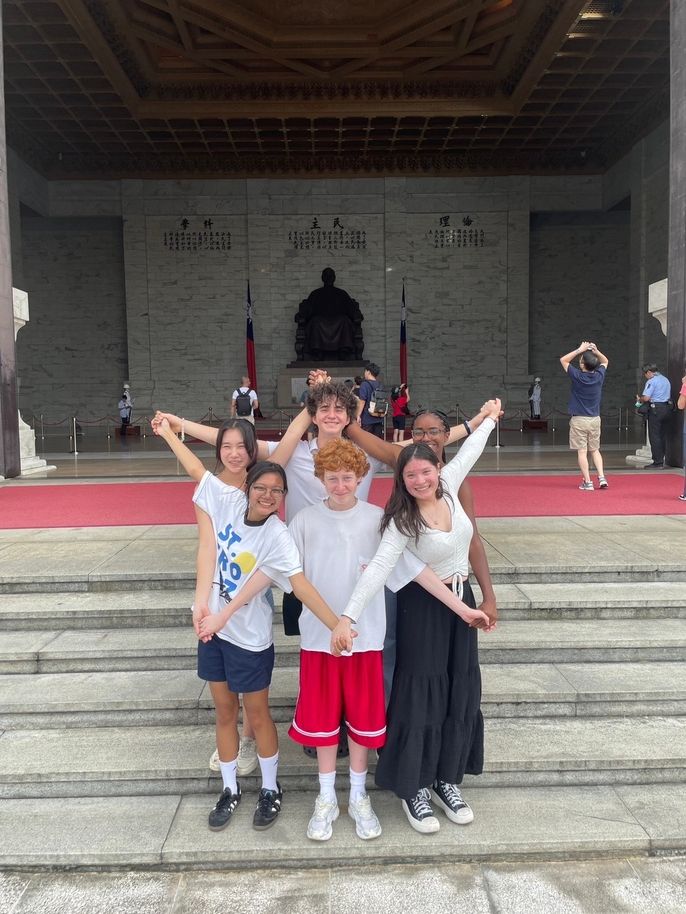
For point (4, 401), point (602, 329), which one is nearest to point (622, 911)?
point (4, 401)

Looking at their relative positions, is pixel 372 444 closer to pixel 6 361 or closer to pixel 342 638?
pixel 342 638

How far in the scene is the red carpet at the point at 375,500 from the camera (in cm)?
692

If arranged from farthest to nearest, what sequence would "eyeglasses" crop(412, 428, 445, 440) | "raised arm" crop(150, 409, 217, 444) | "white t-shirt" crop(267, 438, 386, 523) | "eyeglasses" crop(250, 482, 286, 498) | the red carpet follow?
the red carpet < "white t-shirt" crop(267, 438, 386, 523) < "raised arm" crop(150, 409, 217, 444) < "eyeglasses" crop(412, 428, 445, 440) < "eyeglasses" crop(250, 482, 286, 498)

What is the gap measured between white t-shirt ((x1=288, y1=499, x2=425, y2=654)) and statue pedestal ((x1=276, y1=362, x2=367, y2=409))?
17777 millimetres

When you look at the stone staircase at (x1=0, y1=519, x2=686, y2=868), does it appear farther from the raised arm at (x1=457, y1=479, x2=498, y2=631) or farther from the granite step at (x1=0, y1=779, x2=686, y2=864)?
the raised arm at (x1=457, y1=479, x2=498, y2=631)

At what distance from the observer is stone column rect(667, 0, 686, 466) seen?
10172 millimetres

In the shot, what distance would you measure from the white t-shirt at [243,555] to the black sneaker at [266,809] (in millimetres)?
612

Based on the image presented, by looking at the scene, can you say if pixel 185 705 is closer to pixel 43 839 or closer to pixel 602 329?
pixel 43 839

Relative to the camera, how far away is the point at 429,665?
2729 millimetres

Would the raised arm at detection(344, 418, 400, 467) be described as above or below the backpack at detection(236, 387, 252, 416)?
below

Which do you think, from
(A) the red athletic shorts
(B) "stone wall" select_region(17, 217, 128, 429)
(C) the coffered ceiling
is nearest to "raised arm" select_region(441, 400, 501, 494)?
(A) the red athletic shorts

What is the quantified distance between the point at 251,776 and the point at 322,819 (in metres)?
0.51

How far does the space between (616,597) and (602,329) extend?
22.0 metres

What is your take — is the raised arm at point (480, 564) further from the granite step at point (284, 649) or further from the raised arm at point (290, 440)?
the granite step at point (284, 649)
